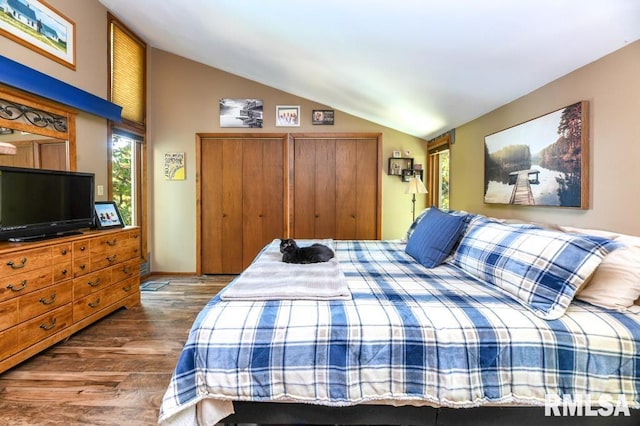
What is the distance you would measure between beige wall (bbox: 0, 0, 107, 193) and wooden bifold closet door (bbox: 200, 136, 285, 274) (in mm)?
1297

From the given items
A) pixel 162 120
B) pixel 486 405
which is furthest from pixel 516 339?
pixel 162 120

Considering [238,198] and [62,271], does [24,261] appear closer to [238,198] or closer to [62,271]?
[62,271]

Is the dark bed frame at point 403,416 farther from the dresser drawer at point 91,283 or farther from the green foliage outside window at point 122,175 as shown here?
the green foliage outside window at point 122,175

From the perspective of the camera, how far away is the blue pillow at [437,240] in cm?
200

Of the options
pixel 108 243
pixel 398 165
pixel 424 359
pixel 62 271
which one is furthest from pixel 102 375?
pixel 398 165

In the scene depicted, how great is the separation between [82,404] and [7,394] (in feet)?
→ 1.70

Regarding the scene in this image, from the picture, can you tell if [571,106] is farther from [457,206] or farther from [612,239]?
[457,206]

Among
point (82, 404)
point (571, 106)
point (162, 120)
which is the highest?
point (162, 120)

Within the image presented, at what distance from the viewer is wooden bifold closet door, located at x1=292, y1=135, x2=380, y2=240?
4320mm

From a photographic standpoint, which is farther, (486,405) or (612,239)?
(612,239)

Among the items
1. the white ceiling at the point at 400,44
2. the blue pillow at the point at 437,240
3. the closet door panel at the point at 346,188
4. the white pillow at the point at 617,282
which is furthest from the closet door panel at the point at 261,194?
the white pillow at the point at 617,282

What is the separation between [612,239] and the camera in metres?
1.37

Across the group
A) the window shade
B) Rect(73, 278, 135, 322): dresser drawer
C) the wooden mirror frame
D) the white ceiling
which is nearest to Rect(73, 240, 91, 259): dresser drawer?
Rect(73, 278, 135, 322): dresser drawer

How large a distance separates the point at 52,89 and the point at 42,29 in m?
0.55
